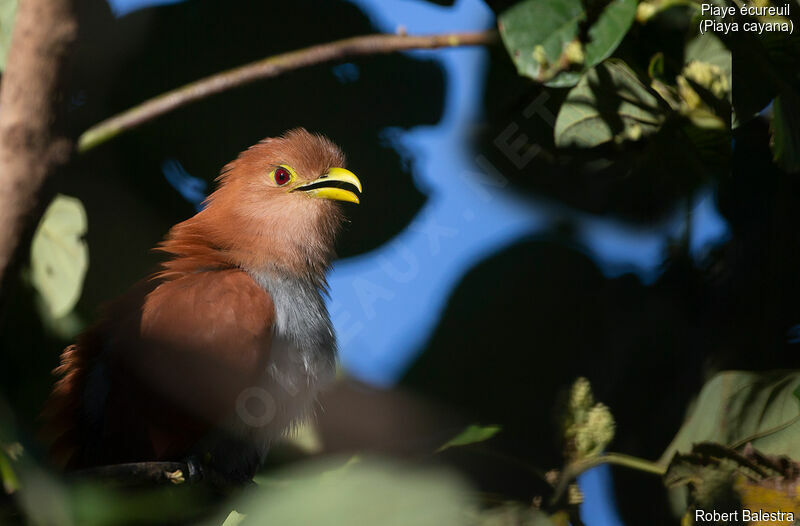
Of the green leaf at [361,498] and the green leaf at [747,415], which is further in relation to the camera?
the green leaf at [747,415]

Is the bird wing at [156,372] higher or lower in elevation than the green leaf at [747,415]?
higher

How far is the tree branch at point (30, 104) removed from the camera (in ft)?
2.16

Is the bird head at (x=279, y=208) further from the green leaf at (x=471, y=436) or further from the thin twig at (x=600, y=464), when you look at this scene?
the thin twig at (x=600, y=464)

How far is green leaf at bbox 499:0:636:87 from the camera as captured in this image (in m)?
0.75

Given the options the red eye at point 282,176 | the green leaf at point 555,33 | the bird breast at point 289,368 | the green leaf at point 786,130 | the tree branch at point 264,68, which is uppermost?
the tree branch at point 264,68

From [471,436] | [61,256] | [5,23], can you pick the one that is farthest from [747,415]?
[5,23]

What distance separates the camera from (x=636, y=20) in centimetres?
83

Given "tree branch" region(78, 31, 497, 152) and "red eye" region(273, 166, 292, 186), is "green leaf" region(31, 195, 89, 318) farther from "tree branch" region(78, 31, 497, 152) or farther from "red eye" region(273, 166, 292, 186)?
"red eye" region(273, 166, 292, 186)

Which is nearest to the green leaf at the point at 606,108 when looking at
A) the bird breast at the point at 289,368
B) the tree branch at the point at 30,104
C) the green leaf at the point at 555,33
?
the green leaf at the point at 555,33

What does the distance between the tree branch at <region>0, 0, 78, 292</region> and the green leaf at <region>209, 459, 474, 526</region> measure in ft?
1.10

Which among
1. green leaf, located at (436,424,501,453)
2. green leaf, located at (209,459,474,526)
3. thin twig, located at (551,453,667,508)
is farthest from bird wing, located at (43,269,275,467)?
thin twig, located at (551,453,667,508)

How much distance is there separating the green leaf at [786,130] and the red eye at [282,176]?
53 centimetres

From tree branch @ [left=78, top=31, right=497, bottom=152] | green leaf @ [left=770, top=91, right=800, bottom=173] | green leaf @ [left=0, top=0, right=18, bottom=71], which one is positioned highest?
green leaf @ [left=0, top=0, right=18, bottom=71]

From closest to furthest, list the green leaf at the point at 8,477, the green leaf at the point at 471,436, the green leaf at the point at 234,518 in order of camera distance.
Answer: the green leaf at the point at 8,477
the green leaf at the point at 234,518
the green leaf at the point at 471,436
